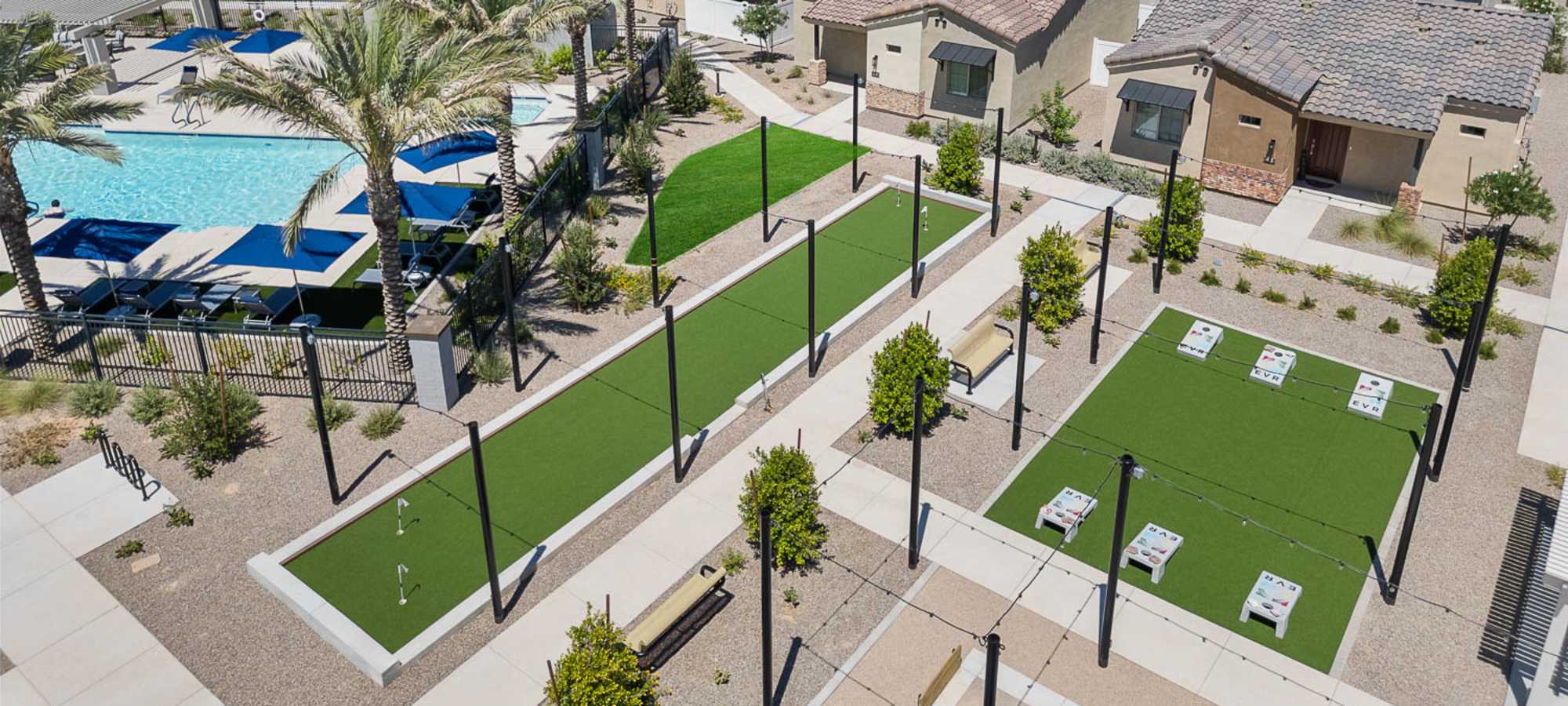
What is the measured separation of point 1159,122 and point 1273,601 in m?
21.4

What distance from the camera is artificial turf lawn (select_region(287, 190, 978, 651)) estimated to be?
2069 centimetres

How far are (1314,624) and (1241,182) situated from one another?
1953 centimetres

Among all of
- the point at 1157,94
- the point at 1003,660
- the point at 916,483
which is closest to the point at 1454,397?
the point at 1003,660

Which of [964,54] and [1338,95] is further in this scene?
[964,54]

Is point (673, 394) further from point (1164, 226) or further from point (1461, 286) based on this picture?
point (1461, 286)

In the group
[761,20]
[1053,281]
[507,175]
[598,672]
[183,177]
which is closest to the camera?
[598,672]

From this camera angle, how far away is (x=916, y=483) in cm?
1995

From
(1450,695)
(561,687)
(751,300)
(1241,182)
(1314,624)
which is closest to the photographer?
(561,687)

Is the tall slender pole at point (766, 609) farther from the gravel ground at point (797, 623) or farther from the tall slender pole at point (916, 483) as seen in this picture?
the tall slender pole at point (916, 483)

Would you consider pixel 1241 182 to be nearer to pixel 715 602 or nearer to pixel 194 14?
pixel 715 602

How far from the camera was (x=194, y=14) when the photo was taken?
53219mm

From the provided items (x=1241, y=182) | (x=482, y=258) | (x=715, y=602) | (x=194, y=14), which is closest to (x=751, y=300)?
(x=482, y=258)

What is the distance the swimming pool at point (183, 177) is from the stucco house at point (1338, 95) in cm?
2726

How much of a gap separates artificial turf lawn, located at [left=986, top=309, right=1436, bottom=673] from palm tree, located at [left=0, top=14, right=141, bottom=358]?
73.8ft
